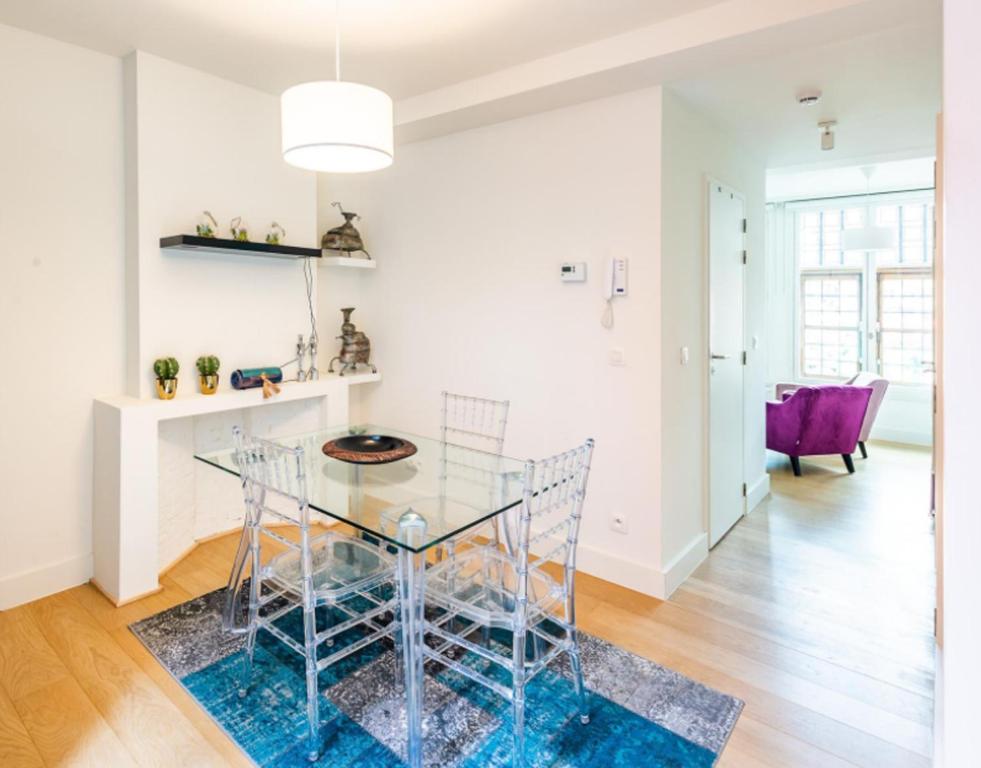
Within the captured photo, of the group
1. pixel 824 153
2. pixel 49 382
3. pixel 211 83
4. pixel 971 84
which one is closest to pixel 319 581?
pixel 49 382

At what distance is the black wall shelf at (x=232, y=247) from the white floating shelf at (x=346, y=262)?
0.40ft

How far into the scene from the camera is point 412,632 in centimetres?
186

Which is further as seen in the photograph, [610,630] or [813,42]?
[610,630]

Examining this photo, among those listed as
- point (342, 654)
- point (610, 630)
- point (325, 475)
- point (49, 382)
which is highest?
point (49, 382)

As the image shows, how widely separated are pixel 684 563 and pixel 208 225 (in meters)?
3.15

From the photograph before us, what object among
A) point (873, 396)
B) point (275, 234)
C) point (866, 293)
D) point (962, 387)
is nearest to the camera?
point (962, 387)

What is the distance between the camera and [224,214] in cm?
334

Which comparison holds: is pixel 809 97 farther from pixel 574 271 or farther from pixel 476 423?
pixel 476 423

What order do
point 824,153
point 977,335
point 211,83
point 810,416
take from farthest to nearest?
point 810,416 < point 824,153 < point 211,83 < point 977,335

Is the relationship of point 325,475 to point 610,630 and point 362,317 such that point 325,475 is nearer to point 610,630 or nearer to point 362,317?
point 610,630

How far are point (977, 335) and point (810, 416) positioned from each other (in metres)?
4.53

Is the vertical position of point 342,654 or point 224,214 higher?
point 224,214

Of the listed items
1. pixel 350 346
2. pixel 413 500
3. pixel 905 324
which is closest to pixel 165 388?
pixel 350 346

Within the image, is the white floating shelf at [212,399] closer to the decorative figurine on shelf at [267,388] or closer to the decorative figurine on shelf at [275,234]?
the decorative figurine on shelf at [267,388]
